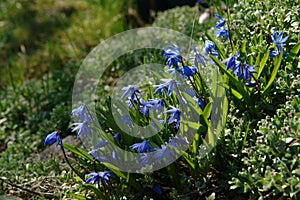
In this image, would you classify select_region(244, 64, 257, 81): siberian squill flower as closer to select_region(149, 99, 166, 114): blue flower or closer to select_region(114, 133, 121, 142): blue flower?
select_region(149, 99, 166, 114): blue flower

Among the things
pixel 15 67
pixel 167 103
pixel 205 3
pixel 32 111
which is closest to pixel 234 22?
pixel 167 103

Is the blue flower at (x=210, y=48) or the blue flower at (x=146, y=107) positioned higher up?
the blue flower at (x=210, y=48)

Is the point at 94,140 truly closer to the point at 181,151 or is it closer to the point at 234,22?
the point at 181,151

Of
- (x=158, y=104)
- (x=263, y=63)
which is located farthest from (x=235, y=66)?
(x=158, y=104)

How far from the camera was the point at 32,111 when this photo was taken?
3.99 m

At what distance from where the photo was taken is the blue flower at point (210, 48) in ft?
8.44

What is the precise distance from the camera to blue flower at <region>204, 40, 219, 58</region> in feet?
8.44

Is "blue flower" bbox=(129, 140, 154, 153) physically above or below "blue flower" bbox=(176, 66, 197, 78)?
below

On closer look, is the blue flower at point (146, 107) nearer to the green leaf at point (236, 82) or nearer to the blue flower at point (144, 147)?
the blue flower at point (144, 147)

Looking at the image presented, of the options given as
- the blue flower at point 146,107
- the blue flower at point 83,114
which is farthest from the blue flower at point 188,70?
the blue flower at point 83,114

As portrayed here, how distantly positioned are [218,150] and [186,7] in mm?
2240

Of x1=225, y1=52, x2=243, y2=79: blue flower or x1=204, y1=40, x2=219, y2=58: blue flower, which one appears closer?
x1=225, y1=52, x2=243, y2=79: blue flower

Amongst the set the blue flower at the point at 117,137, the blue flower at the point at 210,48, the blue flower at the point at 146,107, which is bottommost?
the blue flower at the point at 117,137

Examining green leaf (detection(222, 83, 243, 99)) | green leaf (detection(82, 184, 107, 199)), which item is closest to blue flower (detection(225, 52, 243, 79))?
green leaf (detection(222, 83, 243, 99))
